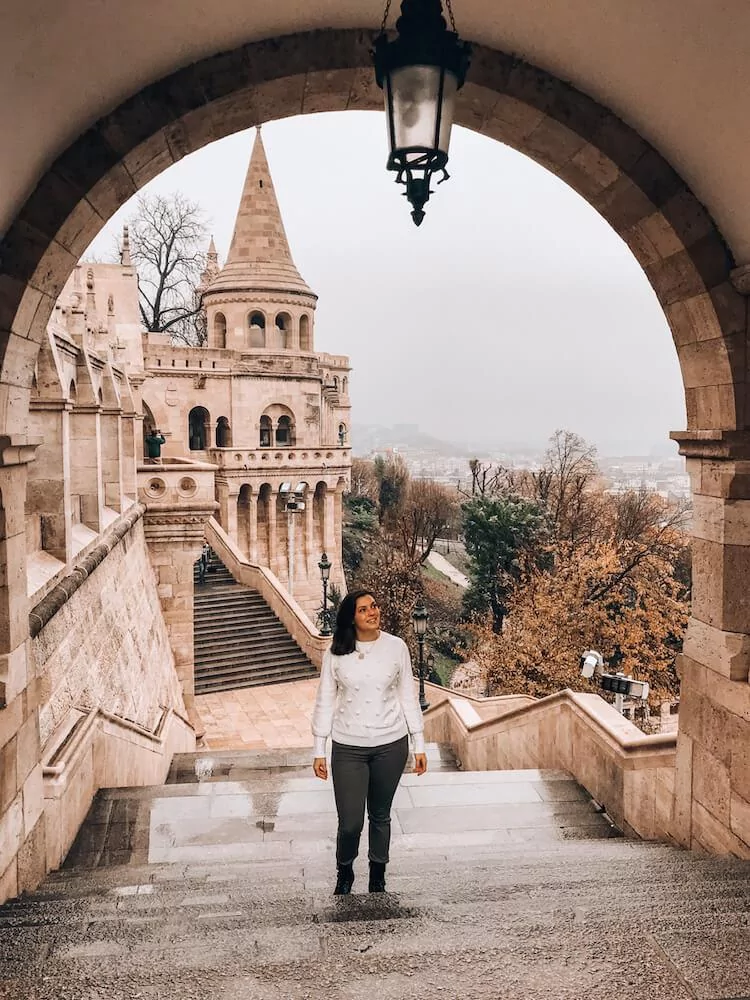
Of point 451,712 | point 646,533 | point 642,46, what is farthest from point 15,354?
point 646,533

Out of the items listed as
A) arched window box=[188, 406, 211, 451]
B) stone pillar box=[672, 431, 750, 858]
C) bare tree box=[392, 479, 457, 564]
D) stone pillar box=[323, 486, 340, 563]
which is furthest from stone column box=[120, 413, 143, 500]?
bare tree box=[392, 479, 457, 564]

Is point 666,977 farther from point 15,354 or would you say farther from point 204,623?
point 204,623

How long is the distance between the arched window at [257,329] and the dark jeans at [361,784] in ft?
109

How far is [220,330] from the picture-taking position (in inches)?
1400

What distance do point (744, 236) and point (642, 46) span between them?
1.03 metres

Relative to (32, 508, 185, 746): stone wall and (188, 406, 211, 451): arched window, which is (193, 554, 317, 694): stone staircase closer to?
(32, 508, 185, 746): stone wall

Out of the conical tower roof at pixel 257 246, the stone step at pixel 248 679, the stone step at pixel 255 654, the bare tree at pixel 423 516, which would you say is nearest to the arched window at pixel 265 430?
the conical tower roof at pixel 257 246

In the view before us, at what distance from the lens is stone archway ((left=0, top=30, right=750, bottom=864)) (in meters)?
3.74

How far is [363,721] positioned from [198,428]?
3199cm

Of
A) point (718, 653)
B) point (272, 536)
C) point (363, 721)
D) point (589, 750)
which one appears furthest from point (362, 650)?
point (272, 536)

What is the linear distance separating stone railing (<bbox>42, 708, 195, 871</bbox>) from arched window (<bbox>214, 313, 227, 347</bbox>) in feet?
95.1

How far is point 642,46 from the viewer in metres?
3.49

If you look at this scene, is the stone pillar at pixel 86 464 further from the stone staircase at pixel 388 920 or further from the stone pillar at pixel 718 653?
the stone pillar at pixel 718 653

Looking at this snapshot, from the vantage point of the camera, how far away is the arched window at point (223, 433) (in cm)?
3403
